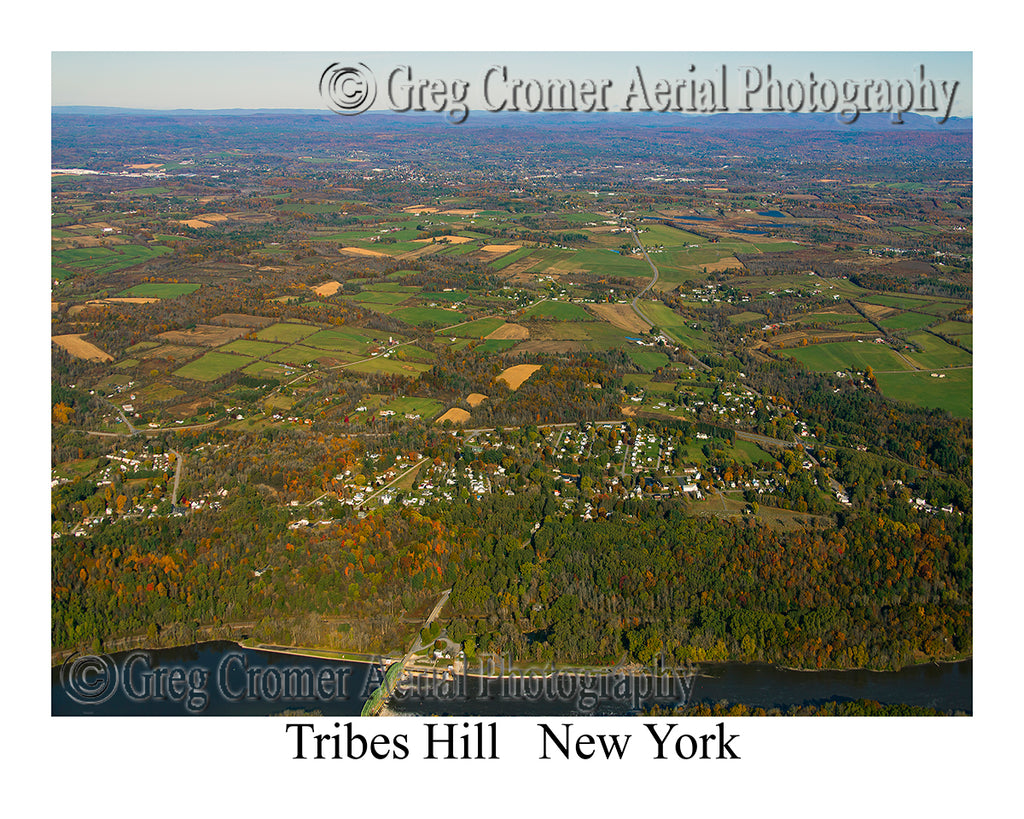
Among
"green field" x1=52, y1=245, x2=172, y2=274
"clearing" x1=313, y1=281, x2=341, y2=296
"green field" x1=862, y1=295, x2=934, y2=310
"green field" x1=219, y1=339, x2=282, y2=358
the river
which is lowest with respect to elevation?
the river

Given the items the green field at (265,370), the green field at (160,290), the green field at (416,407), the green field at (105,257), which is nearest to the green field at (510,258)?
the green field at (160,290)

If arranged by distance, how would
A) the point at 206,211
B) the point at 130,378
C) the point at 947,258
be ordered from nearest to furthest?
the point at 130,378 → the point at 947,258 → the point at 206,211

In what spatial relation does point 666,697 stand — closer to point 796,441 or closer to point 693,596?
point 693,596

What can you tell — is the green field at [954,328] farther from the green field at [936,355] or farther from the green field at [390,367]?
the green field at [390,367]

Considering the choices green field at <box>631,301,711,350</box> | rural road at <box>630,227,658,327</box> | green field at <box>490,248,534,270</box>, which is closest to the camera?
green field at <box>631,301,711,350</box>

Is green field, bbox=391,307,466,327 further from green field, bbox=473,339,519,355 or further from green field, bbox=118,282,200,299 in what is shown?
green field, bbox=118,282,200,299

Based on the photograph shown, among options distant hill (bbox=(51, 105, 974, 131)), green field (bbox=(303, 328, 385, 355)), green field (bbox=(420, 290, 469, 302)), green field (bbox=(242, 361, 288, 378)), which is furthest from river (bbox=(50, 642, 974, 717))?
distant hill (bbox=(51, 105, 974, 131))

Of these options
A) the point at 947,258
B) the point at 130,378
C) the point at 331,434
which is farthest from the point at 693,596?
the point at 947,258

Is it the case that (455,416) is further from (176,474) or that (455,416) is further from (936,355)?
(936,355)
